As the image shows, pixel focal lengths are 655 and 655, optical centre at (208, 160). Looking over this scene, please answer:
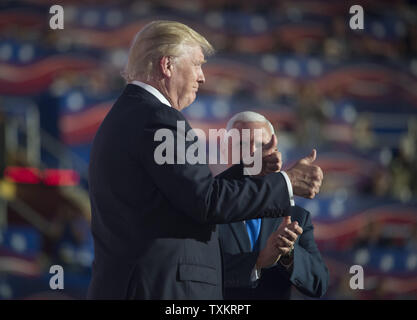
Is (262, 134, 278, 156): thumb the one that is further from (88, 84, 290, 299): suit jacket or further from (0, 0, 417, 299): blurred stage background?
(0, 0, 417, 299): blurred stage background

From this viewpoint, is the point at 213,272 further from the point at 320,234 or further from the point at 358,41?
the point at 358,41

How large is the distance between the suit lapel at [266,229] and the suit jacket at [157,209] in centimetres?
55

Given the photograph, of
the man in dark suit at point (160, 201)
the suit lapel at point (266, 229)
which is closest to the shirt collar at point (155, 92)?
the man in dark suit at point (160, 201)

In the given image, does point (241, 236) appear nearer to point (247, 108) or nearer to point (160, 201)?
point (160, 201)

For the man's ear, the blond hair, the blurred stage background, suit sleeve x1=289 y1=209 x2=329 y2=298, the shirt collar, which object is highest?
the blurred stage background

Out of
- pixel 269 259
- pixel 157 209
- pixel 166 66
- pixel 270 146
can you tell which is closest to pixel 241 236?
pixel 269 259

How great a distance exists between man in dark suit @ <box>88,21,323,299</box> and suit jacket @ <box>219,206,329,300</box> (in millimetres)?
330

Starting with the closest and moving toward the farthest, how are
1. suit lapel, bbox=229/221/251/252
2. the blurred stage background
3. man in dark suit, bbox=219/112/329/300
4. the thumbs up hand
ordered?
1. the thumbs up hand
2. man in dark suit, bbox=219/112/329/300
3. suit lapel, bbox=229/221/251/252
4. the blurred stage background

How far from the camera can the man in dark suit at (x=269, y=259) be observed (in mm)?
2266

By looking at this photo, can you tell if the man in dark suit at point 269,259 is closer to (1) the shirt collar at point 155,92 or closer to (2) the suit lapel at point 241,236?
(2) the suit lapel at point 241,236

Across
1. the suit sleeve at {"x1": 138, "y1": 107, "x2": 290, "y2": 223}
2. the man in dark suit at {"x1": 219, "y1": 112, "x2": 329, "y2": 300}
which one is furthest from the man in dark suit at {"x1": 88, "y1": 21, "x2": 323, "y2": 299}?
the man in dark suit at {"x1": 219, "y1": 112, "x2": 329, "y2": 300}

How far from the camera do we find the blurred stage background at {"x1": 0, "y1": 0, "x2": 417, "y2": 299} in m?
7.73

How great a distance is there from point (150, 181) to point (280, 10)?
30.5ft
